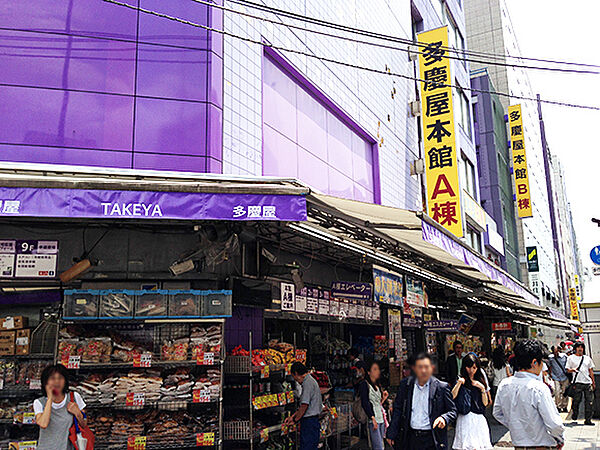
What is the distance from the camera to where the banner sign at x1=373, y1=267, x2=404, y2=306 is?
32.5 feet

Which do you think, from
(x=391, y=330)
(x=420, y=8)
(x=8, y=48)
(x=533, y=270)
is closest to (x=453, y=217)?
(x=391, y=330)

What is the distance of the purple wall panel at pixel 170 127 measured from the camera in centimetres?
811

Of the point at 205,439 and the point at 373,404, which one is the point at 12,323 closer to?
the point at 205,439

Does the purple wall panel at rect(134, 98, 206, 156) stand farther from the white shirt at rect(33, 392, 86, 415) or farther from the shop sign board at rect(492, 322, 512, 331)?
the shop sign board at rect(492, 322, 512, 331)

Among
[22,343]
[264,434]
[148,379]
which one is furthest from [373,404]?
[22,343]

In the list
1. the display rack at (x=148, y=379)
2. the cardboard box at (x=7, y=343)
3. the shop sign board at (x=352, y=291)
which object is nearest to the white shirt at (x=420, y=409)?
the display rack at (x=148, y=379)

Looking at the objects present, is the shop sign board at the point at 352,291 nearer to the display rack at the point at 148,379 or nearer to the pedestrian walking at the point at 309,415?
the pedestrian walking at the point at 309,415

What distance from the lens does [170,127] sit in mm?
8242

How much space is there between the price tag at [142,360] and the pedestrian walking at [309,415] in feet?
8.66

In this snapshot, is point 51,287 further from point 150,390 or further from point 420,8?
point 420,8

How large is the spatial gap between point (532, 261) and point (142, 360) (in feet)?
147

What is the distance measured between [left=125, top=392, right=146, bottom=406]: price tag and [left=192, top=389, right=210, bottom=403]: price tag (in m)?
0.65

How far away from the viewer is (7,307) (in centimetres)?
780

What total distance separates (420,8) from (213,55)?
49.9 ft
